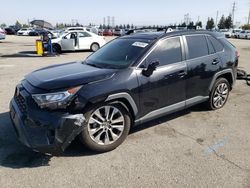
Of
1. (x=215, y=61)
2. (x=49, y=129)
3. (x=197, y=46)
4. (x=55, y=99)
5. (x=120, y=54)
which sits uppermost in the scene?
(x=197, y=46)

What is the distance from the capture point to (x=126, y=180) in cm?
309

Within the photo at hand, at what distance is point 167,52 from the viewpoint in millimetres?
4367

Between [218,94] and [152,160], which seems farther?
[218,94]

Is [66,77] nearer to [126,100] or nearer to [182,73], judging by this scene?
[126,100]

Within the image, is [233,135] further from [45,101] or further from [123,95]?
[45,101]

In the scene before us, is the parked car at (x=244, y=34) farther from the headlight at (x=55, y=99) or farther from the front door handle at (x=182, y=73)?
the headlight at (x=55, y=99)

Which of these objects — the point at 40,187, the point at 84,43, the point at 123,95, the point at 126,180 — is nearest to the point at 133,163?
the point at 126,180

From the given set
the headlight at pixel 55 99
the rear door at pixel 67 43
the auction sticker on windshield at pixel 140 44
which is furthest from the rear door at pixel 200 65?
the rear door at pixel 67 43

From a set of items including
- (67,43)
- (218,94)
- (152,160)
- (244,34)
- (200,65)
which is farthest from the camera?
(244,34)

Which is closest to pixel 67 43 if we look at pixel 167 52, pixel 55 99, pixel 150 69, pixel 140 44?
pixel 140 44

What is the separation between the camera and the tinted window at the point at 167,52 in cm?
419

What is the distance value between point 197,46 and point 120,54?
1.51 m

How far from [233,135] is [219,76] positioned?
4.72 ft

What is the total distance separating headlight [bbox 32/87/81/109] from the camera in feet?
10.8
